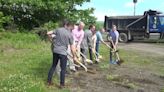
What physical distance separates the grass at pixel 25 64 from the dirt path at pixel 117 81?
45cm

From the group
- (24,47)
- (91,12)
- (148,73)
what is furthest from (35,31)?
(148,73)

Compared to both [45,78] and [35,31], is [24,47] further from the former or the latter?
[45,78]

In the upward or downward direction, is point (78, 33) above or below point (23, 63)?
above

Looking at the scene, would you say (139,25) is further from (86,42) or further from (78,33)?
(78,33)

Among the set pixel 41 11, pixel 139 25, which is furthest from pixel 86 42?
pixel 139 25

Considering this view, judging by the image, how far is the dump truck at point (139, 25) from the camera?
37.8m

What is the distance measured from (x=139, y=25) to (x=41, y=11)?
1368cm

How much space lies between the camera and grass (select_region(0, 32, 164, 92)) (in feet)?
35.5

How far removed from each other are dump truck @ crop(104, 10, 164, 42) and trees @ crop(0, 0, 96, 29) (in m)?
10.5

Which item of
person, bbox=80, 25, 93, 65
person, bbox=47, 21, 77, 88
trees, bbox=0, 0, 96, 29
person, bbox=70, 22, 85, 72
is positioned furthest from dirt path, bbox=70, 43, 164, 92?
Answer: trees, bbox=0, 0, 96, 29

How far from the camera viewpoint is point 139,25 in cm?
3888

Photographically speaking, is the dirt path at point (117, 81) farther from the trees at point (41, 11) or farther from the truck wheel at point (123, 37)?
the truck wheel at point (123, 37)

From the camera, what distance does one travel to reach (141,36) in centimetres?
3853

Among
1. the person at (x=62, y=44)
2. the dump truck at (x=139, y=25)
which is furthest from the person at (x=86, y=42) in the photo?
the dump truck at (x=139, y=25)
